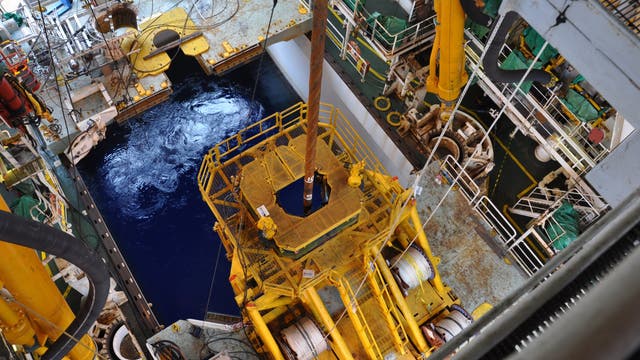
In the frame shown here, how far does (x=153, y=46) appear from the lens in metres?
15.2

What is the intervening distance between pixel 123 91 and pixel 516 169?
10.5 m

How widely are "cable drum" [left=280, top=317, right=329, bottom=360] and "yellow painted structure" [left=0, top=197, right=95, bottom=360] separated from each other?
4.21 meters

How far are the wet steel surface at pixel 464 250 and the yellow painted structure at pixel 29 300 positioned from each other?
26.8 ft

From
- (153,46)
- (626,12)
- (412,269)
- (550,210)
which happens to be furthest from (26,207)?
(626,12)

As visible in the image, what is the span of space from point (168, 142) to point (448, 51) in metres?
9.60

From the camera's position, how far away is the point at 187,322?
41.3 ft

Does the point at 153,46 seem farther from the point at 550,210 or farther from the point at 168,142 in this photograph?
the point at 550,210

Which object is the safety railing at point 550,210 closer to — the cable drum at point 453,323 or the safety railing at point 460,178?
the safety railing at point 460,178

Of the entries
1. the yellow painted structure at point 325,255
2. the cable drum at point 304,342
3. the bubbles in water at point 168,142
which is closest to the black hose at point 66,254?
the yellow painted structure at point 325,255

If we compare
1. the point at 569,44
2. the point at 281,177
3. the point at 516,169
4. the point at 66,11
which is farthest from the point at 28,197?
the point at 516,169

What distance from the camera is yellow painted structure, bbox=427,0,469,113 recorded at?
10133 mm

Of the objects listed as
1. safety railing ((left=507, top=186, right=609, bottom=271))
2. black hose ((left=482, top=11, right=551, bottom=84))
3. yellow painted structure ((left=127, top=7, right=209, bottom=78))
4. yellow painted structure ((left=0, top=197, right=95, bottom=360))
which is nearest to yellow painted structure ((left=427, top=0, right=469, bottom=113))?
black hose ((left=482, top=11, right=551, bottom=84))

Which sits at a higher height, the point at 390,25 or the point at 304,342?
the point at 390,25

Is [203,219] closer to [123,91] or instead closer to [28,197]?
[123,91]
